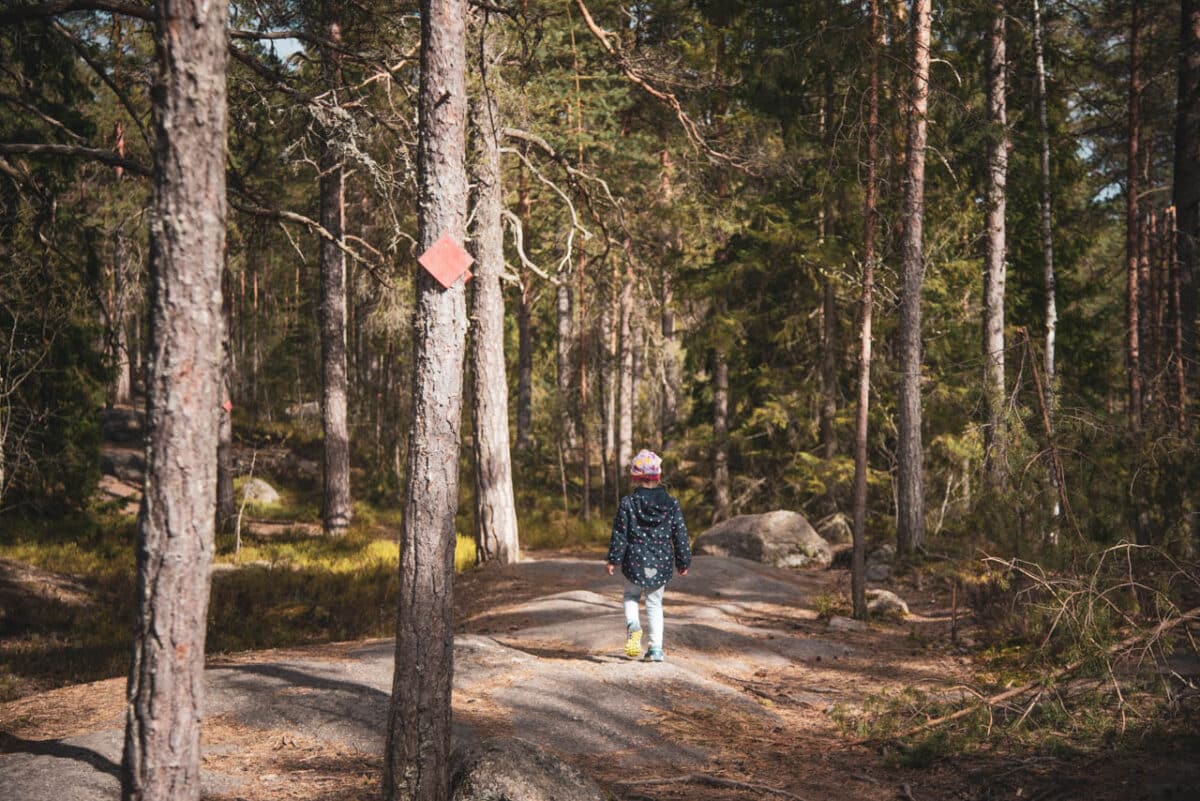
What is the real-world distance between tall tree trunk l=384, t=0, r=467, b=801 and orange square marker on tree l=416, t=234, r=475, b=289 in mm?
74

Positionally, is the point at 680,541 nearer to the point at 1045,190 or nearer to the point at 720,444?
the point at 720,444

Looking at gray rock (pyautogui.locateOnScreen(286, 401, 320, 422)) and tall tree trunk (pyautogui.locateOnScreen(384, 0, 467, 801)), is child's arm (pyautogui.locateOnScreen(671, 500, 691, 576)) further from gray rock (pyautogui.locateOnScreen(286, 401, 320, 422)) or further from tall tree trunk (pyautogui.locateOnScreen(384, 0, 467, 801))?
gray rock (pyautogui.locateOnScreen(286, 401, 320, 422))

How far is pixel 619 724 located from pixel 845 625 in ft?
18.5

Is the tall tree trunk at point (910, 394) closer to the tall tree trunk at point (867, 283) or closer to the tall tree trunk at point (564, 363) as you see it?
the tall tree trunk at point (867, 283)

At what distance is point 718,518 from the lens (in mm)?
21359

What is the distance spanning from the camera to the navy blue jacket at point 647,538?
8977 mm

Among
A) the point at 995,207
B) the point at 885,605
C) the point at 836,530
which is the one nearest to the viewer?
the point at 885,605

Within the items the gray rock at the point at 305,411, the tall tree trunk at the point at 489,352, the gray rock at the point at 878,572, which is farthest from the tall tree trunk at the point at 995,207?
the gray rock at the point at 305,411

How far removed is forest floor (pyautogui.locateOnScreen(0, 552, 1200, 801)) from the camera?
5887 millimetres

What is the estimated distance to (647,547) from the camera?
9.02 metres

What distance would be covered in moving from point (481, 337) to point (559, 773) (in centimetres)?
1017

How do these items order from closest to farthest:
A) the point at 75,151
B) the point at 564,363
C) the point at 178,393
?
the point at 178,393
the point at 75,151
the point at 564,363

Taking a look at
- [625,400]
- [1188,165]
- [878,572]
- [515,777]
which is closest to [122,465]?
[625,400]

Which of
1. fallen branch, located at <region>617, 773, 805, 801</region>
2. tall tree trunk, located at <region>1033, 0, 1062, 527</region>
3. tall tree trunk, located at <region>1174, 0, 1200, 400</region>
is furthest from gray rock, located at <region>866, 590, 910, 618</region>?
fallen branch, located at <region>617, 773, 805, 801</region>
